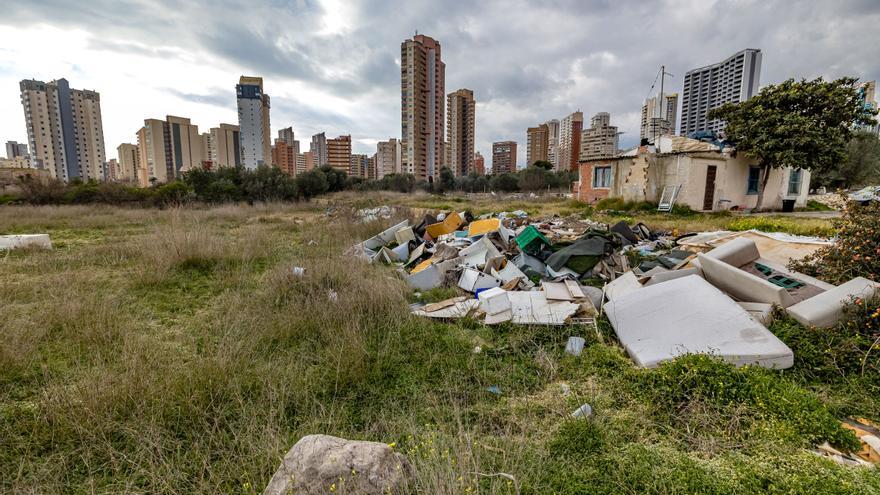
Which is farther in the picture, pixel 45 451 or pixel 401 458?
pixel 45 451

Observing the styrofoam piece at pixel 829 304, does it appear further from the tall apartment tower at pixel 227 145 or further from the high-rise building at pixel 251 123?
the tall apartment tower at pixel 227 145

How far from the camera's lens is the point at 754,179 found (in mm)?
15367

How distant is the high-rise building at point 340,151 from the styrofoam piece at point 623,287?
251 ft

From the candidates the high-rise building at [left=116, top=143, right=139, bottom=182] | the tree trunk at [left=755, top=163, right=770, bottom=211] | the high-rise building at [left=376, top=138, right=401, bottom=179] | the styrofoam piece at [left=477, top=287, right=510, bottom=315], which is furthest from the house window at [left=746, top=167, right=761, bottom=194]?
the high-rise building at [left=116, top=143, right=139, bottom=182]

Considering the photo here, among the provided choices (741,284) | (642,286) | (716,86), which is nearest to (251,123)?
(716,86)

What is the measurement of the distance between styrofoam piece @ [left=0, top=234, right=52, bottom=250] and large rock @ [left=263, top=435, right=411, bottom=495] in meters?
10.7

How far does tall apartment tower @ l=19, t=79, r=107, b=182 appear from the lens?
47969 mm

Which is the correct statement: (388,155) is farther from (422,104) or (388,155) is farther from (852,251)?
(852,251)

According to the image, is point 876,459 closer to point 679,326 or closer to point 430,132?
point 679,326

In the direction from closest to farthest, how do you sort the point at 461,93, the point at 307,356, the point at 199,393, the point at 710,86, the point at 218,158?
the point at 199,393 < the point at 307,356 < the point at 710,86 < the point at 218,158 < the point at 461,93

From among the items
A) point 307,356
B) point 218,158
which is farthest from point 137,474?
point 218,158

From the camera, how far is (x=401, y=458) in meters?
1.90

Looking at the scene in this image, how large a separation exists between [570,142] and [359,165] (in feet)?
139

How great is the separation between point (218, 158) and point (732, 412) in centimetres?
6575
